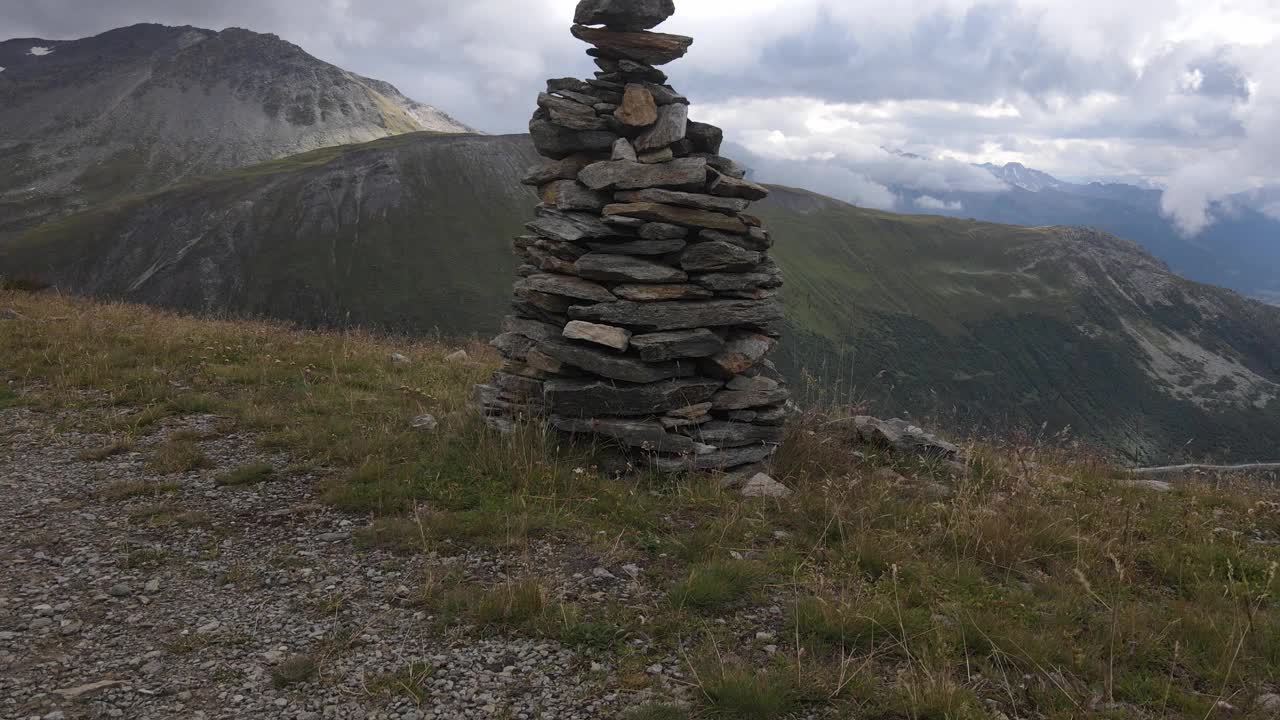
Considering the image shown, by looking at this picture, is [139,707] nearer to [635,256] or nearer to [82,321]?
[635,256]

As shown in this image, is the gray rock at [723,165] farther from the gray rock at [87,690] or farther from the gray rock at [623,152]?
the gray rock at [87,690]

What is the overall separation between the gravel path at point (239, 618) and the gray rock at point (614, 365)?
2756 millimetres

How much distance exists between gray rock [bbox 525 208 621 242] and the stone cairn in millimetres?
19

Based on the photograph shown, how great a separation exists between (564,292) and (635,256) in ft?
3.57

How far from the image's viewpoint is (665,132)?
10.3 m

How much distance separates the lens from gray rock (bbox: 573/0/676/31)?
33.8 feet

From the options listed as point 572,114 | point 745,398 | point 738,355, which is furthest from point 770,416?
point 572,114

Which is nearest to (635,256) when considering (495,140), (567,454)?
(567,454)

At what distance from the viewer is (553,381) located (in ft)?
31.3

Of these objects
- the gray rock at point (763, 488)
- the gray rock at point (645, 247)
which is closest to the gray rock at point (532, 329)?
the gray rock at point (645, 247)

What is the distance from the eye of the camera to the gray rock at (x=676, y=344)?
30.1ft

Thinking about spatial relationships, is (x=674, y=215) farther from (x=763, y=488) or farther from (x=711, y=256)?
(x=763, y=488)

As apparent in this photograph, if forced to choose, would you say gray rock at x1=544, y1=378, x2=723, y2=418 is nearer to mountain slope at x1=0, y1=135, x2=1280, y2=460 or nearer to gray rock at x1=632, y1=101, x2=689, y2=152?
gray rock at x1=632, y1=101, x2=689, y2=152

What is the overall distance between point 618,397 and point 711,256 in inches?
91.1
